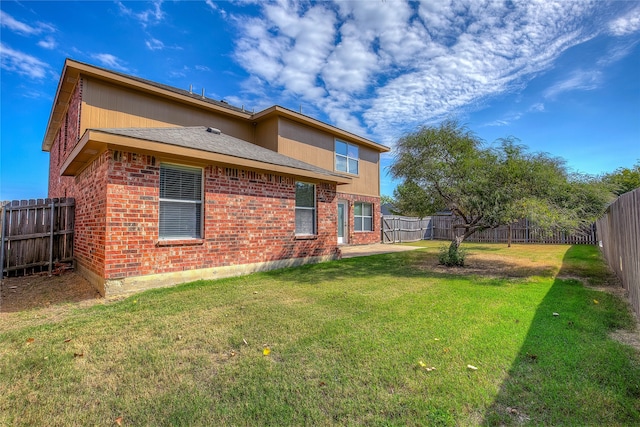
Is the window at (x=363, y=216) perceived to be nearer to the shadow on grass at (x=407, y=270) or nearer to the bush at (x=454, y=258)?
the shadow on grass at (x=407, y=270)

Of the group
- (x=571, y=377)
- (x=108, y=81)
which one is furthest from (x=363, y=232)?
(x=571, y=377)

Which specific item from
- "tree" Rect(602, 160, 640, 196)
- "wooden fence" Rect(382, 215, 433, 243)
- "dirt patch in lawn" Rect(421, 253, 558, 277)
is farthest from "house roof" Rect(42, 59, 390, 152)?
"tree" Rect(602, 160, 640, 196)

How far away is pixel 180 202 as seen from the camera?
6.78 m

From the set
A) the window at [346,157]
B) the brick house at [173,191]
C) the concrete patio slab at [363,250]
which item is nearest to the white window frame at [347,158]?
the window at [346,157]

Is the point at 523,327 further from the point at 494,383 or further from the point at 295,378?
the point at 295,378

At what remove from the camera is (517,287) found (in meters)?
6.48

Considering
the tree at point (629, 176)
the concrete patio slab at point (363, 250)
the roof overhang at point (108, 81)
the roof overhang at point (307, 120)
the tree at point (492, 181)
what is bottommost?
the concrete patio slab at point (363, 250)

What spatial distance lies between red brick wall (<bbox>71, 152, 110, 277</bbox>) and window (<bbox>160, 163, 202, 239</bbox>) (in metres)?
1.05

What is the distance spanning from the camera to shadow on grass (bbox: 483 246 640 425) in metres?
2.17

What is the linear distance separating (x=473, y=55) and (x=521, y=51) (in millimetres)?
1430

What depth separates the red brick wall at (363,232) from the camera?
15.7m

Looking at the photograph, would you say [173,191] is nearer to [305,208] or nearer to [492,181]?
[305,208]

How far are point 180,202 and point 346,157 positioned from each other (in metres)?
10.7

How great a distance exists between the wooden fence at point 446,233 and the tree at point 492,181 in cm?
859
